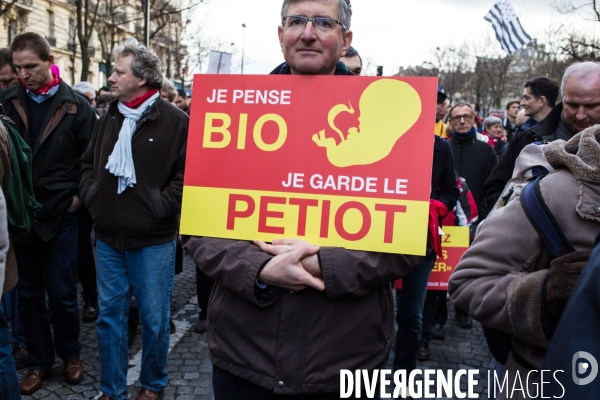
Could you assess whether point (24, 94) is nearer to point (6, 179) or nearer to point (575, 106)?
point (6, 179)

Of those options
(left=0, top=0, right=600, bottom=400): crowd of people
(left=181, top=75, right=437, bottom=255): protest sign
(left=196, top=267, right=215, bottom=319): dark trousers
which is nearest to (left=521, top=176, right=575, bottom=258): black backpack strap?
(left=0, top=0, right=600, bottom=400): crowd of people

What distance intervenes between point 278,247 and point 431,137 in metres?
0.64

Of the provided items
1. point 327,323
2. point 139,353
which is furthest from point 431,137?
point 139,353

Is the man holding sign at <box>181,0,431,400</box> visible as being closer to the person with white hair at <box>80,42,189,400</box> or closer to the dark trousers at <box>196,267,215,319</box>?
the person with white hair at <box>80,42,189,400</box>

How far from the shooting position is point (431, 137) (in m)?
1.84

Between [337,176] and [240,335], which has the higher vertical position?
[337,176]

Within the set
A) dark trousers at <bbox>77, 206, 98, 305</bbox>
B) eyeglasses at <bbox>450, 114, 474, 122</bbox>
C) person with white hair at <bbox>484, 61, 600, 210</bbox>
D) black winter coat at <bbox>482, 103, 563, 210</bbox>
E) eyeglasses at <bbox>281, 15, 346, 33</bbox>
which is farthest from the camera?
eyeglasses at <bbox>450, 114, 474, 122</bbox>

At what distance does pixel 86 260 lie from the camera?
5.30m

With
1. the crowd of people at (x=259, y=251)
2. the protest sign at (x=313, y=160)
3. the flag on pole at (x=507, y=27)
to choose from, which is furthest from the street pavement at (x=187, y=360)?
the flag on pole at (x=507, y=27)

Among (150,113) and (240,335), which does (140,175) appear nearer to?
(150,113)

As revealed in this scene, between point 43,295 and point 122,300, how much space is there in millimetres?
819

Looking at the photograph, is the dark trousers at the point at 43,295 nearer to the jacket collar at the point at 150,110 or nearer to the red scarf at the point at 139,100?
the jacket collar at the point at 150,110

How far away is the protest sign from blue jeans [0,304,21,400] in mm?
1413

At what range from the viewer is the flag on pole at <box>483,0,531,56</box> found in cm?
1352
